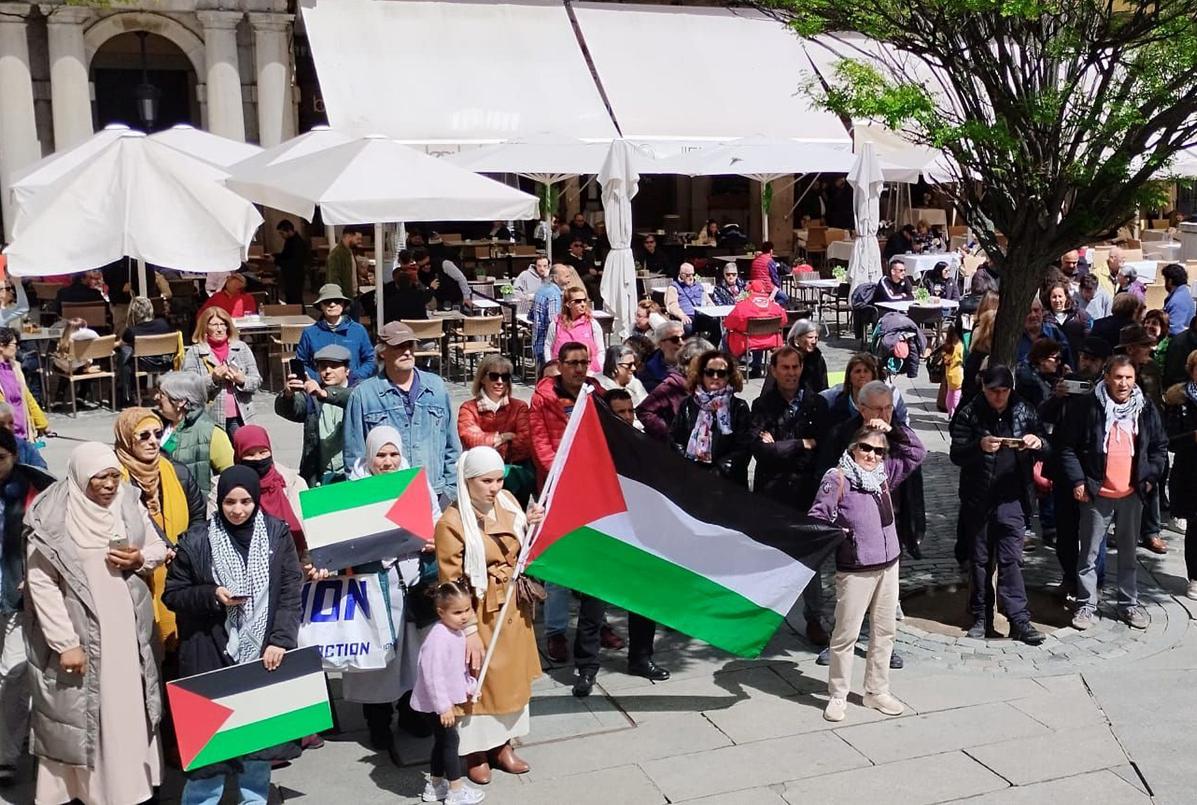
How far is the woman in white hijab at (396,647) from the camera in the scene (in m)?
6.83

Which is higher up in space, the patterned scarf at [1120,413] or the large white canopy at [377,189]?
the large white canopy at [377,189]

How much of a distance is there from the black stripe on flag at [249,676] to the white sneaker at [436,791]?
78 cm

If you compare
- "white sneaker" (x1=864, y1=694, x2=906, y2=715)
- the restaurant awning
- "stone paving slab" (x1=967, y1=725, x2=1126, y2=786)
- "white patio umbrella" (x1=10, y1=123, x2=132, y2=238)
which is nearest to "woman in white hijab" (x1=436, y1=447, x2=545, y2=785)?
"white sneaker" (x1=864, y1=694, x2=906, y2=715)

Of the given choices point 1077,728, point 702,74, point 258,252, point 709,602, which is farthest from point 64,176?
point 702,74

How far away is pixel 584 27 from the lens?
25.6m

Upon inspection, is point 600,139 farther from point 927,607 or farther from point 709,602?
point 709,602

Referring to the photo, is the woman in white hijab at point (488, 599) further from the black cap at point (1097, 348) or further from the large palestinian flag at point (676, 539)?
the black cap at point (1097, 348)

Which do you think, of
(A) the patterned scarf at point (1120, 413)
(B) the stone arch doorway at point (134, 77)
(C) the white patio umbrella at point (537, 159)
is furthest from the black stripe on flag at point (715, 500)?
(B) the stone arch doorway at point (134, 77)

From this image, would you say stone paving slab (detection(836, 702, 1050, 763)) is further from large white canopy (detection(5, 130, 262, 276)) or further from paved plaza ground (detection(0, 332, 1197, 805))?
large white canopy (detection(5, 130, 262, 276))

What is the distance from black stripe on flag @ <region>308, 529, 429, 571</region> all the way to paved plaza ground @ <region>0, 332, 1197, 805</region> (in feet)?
3.60

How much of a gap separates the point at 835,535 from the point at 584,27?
1989 centimetres

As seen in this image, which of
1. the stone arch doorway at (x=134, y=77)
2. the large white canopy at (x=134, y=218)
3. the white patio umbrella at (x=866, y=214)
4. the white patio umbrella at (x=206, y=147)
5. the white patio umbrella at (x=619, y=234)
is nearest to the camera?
the large white canopy at (x=134, y=218)

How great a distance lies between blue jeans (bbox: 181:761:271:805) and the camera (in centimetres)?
606

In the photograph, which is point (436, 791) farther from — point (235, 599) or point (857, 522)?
point (857, 522)
